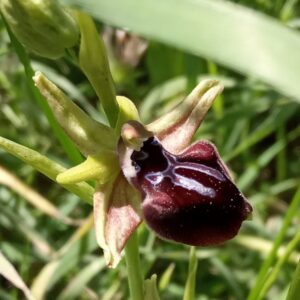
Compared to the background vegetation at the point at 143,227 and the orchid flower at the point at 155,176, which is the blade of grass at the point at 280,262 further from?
the orchid flower at the point at 155,176

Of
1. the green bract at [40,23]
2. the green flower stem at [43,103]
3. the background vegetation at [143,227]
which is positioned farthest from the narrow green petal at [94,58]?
the background vegetation at [143,227]

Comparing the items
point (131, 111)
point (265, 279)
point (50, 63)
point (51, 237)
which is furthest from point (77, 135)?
point (50, 63)

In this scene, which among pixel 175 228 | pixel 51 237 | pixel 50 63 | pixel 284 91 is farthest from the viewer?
pixel 50 63

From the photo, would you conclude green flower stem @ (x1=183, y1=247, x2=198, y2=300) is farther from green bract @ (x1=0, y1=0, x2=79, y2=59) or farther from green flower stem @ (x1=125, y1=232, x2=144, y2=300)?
green bract @ (x1=0, y1=0, x2=79, y2=59)

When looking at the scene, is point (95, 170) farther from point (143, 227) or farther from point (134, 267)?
point (143, 227)

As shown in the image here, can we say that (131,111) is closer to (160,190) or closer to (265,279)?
(160,190)

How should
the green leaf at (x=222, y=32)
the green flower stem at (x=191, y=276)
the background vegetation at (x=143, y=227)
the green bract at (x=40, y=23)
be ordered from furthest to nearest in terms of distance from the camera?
1. the background vegetation at (x=143, y=227)
2. the green flower stem at (x=191, y=276)
3. the green bract at (x=40, y=23)
4. the green leaf at (x=222, y=32)
